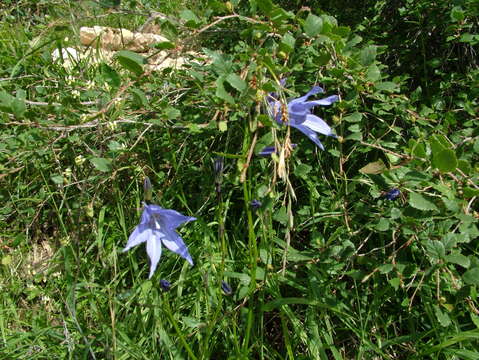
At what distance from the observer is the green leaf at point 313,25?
1184 millimetres

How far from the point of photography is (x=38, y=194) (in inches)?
65.1

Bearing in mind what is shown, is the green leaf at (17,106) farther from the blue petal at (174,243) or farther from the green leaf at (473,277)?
the green leaf at (473,277)

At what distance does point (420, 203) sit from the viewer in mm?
973

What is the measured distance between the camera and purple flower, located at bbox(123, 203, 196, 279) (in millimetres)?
991

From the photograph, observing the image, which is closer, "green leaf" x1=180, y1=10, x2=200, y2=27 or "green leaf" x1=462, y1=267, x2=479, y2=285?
"green leaf" x1=462, y1=267, x2=479, y2=285

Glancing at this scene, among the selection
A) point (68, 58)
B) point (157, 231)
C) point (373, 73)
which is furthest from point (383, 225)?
point (68, 58)

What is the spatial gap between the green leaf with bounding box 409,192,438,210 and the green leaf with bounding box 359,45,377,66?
512 millimetres

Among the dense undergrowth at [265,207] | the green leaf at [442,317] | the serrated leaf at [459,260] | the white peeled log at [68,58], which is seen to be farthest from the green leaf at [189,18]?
the green leaf at [442,317]

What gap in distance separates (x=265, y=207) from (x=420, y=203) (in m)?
0.39

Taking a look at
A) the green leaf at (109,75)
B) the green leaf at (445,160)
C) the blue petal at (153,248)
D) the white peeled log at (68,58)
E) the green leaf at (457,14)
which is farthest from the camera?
the white peeled log at (68,58)

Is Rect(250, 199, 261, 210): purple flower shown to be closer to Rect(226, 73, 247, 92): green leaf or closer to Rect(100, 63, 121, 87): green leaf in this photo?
Rect(226, 73, 247, 92): green leaf

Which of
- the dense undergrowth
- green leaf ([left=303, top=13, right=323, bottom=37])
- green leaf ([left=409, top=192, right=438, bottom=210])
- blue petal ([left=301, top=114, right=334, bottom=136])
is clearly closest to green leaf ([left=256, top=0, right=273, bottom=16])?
the dense undergrowth

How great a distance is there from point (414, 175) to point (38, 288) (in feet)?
4.35

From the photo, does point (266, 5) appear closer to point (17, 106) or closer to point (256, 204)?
point (256, 204)
